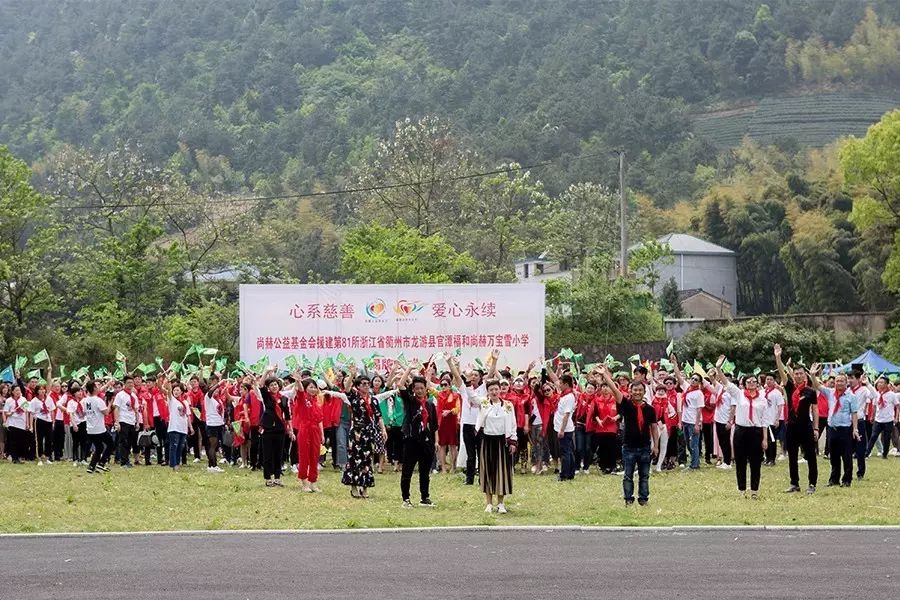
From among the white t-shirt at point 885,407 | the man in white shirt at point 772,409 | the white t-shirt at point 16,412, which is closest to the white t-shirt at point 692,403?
the man in white shirt at point 772,409

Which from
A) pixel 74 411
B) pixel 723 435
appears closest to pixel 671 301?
pixel 723 435

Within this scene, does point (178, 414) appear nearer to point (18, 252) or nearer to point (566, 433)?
point (566, 433)

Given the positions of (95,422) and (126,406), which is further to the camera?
(126,406)

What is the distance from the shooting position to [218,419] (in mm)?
24844

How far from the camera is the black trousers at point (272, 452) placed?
20875mm

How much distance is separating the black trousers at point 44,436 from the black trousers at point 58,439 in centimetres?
26

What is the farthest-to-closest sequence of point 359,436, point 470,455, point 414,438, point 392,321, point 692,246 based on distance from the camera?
point 692,246, point 392,321, point 470,455, point 359,436, point 414,438

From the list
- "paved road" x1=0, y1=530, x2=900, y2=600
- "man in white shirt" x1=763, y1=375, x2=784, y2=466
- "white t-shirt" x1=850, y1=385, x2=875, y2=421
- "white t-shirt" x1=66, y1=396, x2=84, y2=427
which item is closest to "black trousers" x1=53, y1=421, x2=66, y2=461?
"white t-shirt" x1=66, y1=396, x2=84, y2=427

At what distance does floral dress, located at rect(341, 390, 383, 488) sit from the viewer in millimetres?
18547

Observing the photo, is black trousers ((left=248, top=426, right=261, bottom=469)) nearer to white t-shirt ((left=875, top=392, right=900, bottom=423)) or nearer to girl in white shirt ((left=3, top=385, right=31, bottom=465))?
girl in white shirt ((left=3, top=385, right=31, bottom=465))

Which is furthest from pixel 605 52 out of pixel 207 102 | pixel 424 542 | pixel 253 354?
pixel 424 542

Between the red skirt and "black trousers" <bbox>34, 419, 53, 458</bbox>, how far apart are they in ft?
25.9

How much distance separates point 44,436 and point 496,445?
12767 mm

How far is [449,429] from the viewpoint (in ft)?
77.7
